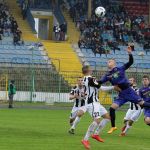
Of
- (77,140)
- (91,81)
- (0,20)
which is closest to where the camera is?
(91,81)

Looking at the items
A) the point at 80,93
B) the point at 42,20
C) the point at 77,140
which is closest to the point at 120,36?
the point at 42,20

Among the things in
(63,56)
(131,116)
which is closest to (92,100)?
(131,116)

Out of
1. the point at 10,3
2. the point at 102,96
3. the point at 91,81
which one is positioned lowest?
the point at 102,96

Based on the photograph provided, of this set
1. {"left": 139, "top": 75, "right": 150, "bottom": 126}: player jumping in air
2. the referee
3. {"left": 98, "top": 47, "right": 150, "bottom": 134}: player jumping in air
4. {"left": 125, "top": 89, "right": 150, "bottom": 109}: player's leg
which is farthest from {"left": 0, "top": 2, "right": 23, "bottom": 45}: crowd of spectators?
{"left": 125, "top": 89, "right": 150, "bottom": 109}: player's leg

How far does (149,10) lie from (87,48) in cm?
1033

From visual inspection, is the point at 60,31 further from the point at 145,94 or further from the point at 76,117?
the point at 145,94

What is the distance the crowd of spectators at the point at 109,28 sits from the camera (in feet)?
187

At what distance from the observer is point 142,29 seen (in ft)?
203

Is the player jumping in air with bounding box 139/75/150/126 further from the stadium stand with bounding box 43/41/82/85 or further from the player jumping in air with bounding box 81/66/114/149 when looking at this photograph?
the stadium stand with bounding box 43/41/82/85

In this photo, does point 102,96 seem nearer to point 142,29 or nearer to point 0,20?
point 0,20

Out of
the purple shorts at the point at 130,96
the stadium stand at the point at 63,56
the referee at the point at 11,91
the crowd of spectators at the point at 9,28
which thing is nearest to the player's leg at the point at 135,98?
the purple shorts at the point at 130,96

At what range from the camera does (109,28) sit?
6012 cm

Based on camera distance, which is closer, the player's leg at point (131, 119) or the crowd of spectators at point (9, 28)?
the player's leg at point (131, 119)

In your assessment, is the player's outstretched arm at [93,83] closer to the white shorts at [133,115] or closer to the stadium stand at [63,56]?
the white shorts at [133,115]
